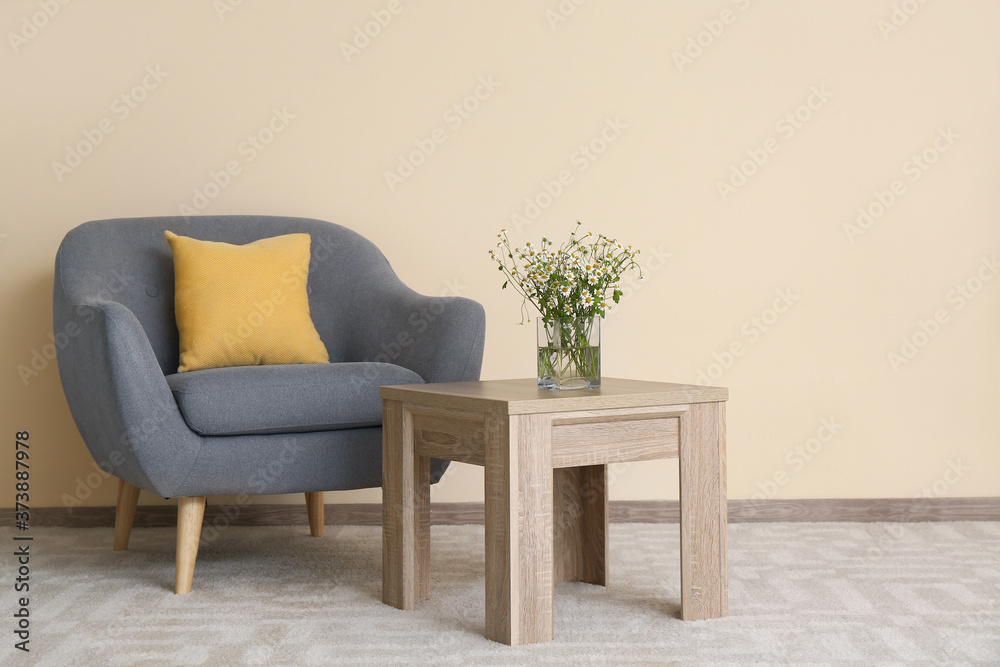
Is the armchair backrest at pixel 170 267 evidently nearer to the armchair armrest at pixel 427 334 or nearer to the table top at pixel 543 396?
the armchair armrest at pixel 427 334

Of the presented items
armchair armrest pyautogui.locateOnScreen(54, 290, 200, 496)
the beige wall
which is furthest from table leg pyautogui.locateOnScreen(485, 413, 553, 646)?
the beige wall

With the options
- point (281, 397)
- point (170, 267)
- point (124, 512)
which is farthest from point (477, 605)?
point (170, 267)

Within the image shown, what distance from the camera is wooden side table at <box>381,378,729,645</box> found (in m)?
1.77

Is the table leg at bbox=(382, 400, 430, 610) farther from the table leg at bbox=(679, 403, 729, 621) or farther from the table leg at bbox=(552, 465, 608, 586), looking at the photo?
the table leg at bbox=(679, 403, 729, 621)

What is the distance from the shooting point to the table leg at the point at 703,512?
193cm

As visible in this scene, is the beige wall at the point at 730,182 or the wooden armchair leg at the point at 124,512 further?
the beige wall at the point at 730,182

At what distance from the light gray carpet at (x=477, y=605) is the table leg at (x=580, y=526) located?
0.06 metres

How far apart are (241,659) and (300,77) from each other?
1954mm

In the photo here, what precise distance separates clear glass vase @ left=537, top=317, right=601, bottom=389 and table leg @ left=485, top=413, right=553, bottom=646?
25 centimetres

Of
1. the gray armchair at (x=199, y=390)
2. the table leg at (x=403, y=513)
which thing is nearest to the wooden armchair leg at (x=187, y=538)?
the gray armchair at (x=199, y=390)

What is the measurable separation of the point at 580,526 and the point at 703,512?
0.40 metres

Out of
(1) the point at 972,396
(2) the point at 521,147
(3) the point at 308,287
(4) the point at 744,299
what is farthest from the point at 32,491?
(1) the point at 972,396

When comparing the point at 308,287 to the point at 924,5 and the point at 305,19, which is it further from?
the point at 924,5

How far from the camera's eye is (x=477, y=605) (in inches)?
81.4
